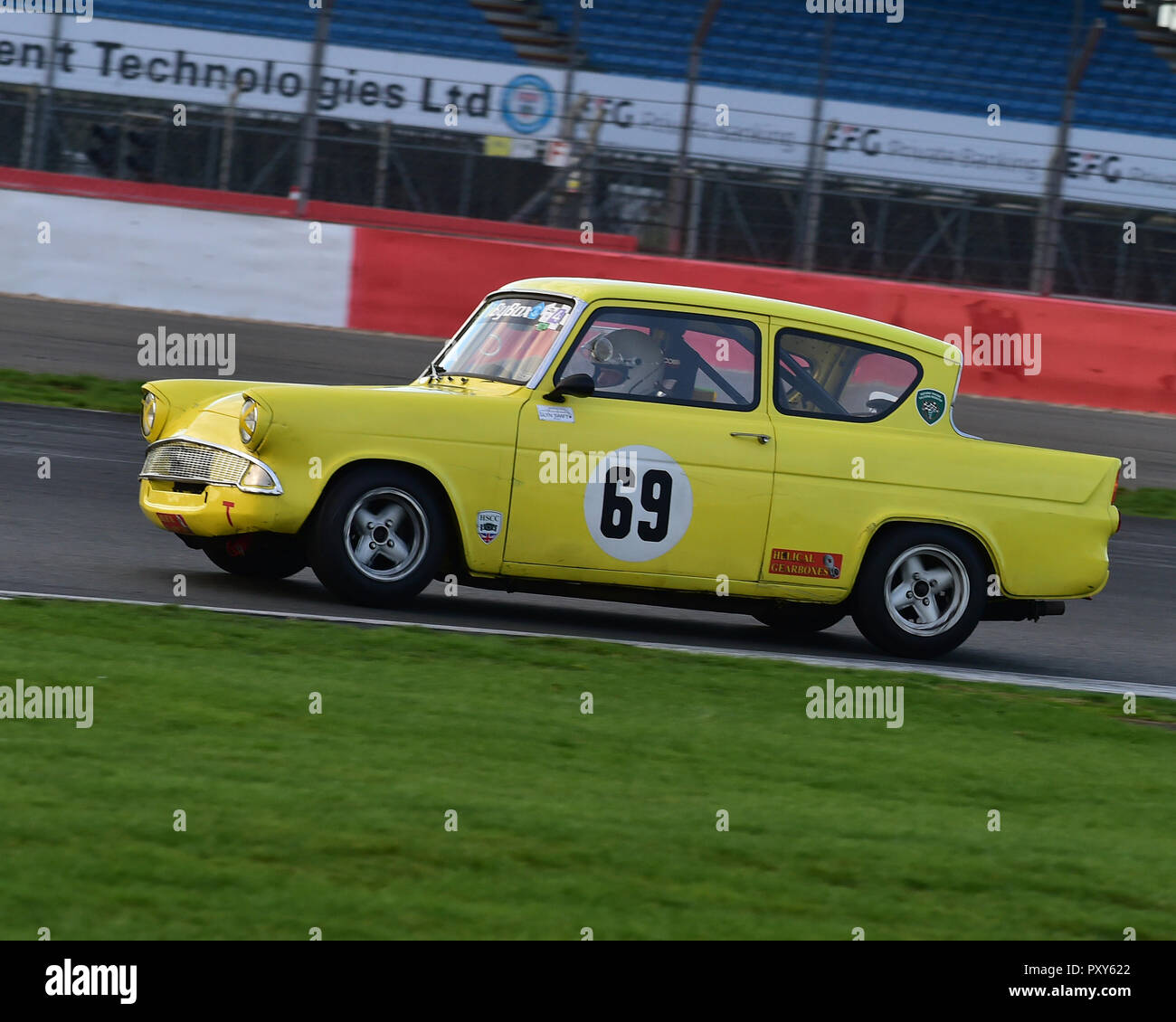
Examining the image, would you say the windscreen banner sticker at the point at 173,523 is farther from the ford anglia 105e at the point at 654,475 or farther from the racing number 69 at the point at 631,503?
the racing number 69 at the point at 631,503

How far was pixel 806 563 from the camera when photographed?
809cm

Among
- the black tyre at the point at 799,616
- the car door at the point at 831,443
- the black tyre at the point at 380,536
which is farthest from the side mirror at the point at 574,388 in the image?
the black tyre at the point at 799,616

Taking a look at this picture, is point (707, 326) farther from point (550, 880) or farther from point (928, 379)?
point (550, 880)

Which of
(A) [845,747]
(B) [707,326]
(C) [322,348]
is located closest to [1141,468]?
(C) [322,348]

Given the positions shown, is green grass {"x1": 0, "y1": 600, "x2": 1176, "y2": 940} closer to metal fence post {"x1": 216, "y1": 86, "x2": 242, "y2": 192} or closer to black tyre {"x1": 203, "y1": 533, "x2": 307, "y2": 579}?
black tyre {"x1": 203, "y1": 533, "x2": 307, "y2": 579}

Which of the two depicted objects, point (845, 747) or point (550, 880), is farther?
point (845, 747)

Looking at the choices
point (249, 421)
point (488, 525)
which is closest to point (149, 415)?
point (249, 421)

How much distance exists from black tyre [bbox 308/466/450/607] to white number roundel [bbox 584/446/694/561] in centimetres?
69

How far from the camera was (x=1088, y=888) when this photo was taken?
4.71 metres

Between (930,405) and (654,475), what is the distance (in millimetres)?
1500

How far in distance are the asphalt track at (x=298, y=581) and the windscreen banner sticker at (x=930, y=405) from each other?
3.85 ft

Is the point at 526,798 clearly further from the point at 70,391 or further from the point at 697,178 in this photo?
the point at 697,178
